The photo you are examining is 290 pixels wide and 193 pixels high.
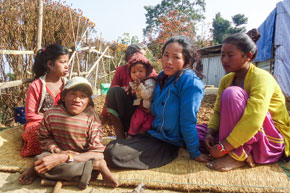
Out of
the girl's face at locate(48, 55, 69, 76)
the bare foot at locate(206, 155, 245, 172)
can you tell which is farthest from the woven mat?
the girl's face at locate(48, 55, 69, 76)

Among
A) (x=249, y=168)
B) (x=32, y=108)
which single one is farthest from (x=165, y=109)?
(x=32, y=108)

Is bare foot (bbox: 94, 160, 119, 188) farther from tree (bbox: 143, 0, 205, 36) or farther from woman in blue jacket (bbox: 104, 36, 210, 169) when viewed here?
tree (bbox: 143, 0, 205, 36)

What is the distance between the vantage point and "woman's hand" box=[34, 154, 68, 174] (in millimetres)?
1713

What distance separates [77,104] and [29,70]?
2.91m

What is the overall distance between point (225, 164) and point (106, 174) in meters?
1.06

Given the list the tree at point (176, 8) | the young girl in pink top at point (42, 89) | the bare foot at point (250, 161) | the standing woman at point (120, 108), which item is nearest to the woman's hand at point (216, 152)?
the bare foot at point (250, 161)

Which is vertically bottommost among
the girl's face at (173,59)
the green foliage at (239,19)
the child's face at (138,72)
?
the child's face at (138,72)

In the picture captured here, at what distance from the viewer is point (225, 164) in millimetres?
1902

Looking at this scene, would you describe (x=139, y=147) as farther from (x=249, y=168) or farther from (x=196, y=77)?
(x=249, y=168)

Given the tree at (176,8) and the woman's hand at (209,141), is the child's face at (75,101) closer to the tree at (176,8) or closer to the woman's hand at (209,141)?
the woman's hand at (209,141)

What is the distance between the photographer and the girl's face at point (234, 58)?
Answer: 197 cm

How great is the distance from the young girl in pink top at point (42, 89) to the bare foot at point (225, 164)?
72.2 inches

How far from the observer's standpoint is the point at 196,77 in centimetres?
207

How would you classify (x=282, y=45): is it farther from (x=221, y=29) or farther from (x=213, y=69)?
(x=221, y=29)
